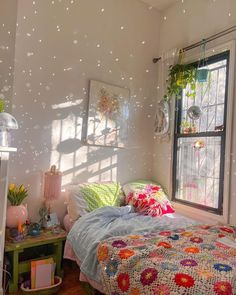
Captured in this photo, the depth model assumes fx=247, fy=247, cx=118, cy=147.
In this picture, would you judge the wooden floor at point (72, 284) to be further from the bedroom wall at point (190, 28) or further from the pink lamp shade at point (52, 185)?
the bedroom wall at point (190, 28)

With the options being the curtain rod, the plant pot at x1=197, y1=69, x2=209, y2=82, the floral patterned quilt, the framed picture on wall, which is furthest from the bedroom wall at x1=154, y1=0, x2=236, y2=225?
the floral patterned quilt

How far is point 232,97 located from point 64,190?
1854 millimetres

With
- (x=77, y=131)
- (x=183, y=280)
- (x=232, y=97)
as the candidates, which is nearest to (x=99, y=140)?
(x=77, y=131)

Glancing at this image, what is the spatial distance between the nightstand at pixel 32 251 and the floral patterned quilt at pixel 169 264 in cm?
68

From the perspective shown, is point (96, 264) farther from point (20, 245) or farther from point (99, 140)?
point (99, 140)

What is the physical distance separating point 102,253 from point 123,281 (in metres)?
0.25

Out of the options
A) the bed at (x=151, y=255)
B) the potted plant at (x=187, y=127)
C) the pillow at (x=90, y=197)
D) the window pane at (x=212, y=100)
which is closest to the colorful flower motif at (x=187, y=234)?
the bed at (x=151, y=255)

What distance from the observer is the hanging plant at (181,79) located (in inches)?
105

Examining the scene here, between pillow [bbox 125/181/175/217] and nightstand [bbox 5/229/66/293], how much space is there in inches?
29.7

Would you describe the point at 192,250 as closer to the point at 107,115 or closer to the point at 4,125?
the point at 4,125

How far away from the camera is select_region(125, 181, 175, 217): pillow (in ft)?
7.93

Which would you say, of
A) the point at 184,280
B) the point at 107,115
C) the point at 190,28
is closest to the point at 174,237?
the point at 184,280

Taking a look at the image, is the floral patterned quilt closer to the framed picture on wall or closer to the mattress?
the mattress

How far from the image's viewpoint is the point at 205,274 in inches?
46.4
